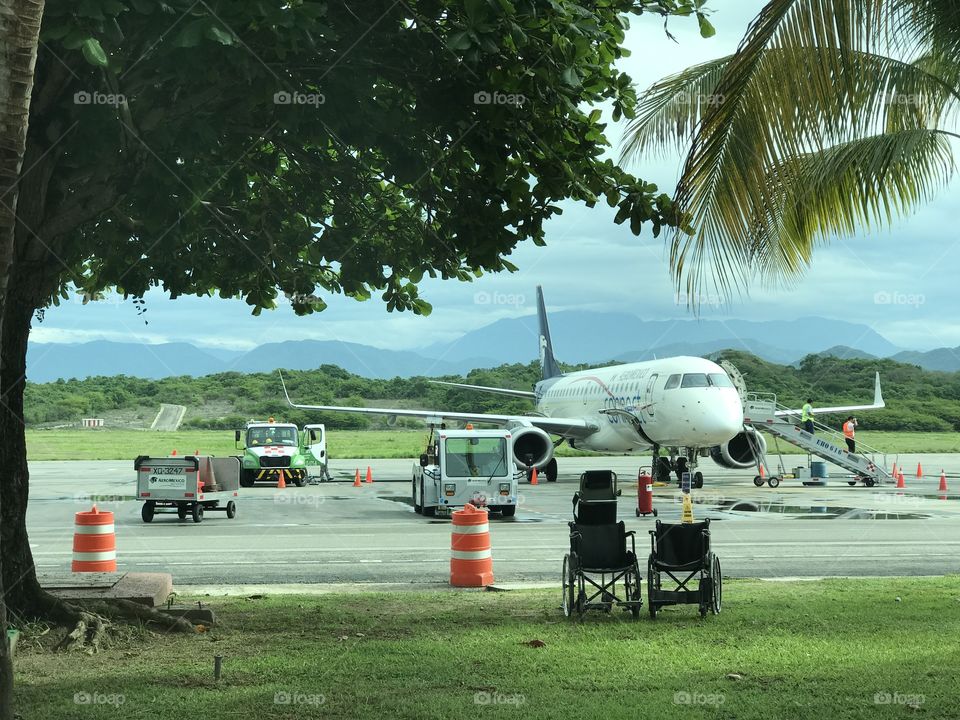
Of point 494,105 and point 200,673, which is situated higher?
point 494,105

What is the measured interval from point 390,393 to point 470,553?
9723 centimetres

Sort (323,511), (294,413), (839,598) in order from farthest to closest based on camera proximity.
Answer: (294,413) → (323,511) → (839,598)

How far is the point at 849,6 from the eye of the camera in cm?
848

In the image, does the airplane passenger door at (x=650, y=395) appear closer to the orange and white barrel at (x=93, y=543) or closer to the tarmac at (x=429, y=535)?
the tarmac at (x=429, y=535)

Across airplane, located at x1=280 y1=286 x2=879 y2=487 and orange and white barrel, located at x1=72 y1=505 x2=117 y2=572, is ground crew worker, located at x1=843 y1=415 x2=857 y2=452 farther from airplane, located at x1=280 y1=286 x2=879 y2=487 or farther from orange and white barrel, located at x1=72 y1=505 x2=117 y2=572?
orange and white barrel, located at x1=72 y1=505 x2=117 y2=572

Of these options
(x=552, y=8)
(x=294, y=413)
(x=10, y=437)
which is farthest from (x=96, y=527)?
(x=294, y=413)

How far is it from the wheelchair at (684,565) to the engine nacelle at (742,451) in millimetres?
24850

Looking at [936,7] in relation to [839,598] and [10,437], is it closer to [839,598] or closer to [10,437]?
[839,598]

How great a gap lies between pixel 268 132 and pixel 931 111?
7.06 meters

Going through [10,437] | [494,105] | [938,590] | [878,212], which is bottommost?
[938,590]
